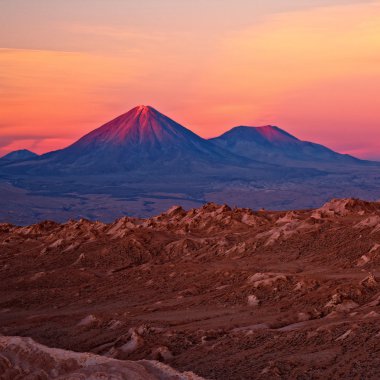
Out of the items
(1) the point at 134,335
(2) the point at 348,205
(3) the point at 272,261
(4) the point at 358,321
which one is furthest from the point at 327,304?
(2) the point at 348,205

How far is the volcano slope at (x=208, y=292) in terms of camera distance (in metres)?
21.3

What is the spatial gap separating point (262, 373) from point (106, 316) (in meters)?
11.7

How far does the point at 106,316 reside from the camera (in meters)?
30.4

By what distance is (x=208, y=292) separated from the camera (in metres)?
34.4

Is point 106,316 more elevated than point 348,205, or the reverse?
point 348,205

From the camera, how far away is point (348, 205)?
49.8 meters

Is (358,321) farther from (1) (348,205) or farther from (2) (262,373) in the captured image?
(1) (348,205)

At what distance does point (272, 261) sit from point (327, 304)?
12953 millimetres

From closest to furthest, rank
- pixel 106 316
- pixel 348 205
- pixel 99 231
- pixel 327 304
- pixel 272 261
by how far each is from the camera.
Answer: pixel 327 304 → pixel 106 316 → pixel 272 261 → pixel 348 205 → pixel 99 231

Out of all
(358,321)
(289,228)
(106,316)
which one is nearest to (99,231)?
(289,228)

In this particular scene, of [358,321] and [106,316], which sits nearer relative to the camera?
[358,321]

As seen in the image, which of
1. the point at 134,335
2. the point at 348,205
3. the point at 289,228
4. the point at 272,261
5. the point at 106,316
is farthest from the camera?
the point at 348,205

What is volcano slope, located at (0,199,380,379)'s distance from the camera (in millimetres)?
21312

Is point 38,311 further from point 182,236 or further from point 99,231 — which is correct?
point 99,231
